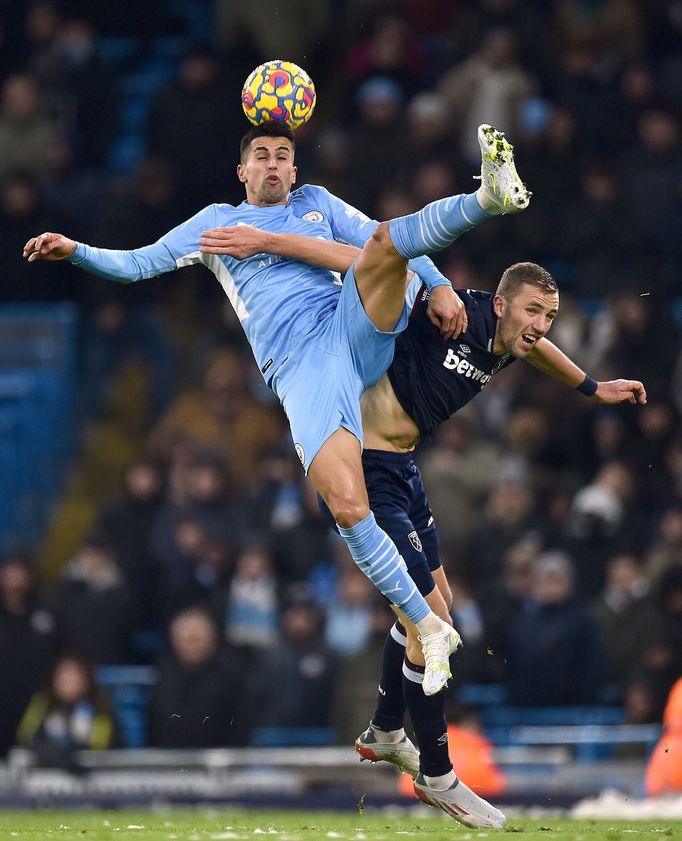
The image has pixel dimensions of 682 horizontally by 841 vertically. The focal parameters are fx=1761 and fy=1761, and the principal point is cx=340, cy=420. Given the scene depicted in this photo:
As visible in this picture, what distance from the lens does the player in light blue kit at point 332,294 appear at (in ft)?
24.0

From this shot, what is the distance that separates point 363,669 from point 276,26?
241 inches

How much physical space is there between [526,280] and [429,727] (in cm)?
202

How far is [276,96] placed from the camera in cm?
800

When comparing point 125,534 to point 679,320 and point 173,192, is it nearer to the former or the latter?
point 173,192

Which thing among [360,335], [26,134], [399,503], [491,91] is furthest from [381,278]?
[26,134]

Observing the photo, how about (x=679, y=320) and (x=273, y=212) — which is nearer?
(x=273, y=212)

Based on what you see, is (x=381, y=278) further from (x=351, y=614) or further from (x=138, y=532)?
(x=138, y=532)

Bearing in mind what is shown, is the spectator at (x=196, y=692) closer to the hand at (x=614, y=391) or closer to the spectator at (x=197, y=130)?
the spectator at (x=197, y=130)

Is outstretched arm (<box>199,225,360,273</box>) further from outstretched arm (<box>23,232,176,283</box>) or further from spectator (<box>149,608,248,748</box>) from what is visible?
spectator (<box>149,608,248,748</box>)

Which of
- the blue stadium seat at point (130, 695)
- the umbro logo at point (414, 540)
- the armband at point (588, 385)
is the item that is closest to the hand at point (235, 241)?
the umbro logo at point (414, 540)

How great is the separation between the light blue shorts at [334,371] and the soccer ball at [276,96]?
3.02 ft

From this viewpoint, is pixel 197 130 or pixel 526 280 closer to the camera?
pixel 526 280

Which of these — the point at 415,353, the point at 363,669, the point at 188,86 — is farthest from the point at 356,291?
the point at 188,86

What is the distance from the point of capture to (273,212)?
26.0ft
